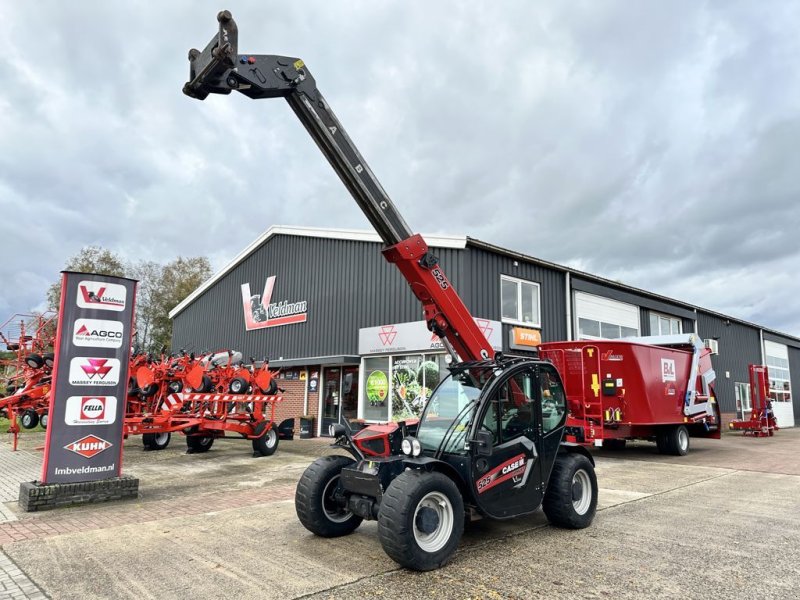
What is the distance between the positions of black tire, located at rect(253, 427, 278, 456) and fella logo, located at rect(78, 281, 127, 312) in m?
5.58

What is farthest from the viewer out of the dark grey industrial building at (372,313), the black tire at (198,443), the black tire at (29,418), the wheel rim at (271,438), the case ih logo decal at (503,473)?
the dark grey industrial building at (372,313)

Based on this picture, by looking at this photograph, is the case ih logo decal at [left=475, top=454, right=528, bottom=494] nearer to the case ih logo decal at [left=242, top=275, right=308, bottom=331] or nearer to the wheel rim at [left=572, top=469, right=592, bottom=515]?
the wheel rim at [left=572, top=469, right=592, bottom=515]

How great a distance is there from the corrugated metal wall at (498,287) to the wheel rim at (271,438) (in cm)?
560

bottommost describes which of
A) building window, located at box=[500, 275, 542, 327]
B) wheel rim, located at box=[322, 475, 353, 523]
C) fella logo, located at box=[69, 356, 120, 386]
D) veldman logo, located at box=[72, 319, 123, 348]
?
wheel rim, located at box=[322, 475, 353, 523]

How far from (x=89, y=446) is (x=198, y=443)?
19.2 feet

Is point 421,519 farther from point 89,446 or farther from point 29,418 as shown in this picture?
point 29,418

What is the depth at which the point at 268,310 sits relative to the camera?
825 inches

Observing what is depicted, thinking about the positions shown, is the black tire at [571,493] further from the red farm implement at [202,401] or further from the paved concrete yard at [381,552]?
the red farm implement at [202,401]

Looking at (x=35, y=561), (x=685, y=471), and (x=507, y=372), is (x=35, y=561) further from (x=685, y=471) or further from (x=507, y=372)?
(x=685, y=471)

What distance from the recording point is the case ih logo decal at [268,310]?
19438 mm

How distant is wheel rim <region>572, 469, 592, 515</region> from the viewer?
244 inches

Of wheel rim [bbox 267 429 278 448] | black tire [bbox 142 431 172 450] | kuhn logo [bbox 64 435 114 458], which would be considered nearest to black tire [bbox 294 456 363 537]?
kuhn logo [bbox 64 435 114 458]

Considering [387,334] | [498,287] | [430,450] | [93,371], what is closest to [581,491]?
[430,450]

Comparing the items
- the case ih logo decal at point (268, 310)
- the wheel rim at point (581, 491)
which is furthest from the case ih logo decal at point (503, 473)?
the case ih logo decal at point (268, 310)
